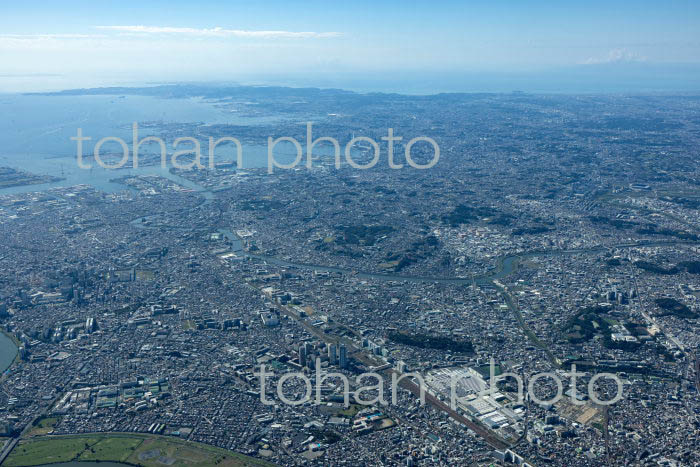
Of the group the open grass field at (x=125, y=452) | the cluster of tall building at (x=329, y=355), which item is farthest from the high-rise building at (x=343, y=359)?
the open grass field at (x=125, y=452)

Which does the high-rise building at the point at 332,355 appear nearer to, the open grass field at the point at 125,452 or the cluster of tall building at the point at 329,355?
the cluster of tall building at the point at 329,355

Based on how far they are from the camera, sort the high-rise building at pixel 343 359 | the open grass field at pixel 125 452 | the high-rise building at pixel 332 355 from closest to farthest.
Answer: the open grass field at pixel 125 452 < the high-rise building at pixel 343 359 < the high-rise building at pixel 332 355

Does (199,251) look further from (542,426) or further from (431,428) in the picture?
(542,426)

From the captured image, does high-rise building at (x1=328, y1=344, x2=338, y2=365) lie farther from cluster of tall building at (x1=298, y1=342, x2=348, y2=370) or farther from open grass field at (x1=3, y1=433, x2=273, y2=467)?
open grass field at (x1=3, y1=433, x2=273, y2=467)

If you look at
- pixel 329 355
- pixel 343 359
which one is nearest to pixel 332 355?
pixel 329 355

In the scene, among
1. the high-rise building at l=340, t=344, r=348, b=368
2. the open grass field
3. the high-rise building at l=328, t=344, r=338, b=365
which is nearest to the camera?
the open grass field

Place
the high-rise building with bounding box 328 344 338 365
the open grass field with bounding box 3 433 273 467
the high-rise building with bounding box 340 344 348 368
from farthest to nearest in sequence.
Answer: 1. the high-rise building with bounding box 328 344 338 365
2. the high-rise building with bounding box 340 344 348 368
3. the open grass field with bounding box 3 433 273 467

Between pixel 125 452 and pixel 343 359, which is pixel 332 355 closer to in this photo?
pixel 343 359

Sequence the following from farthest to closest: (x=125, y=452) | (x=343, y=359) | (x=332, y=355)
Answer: (x=332, y=355)
(x=343, y=359)
(x=125, y=452)

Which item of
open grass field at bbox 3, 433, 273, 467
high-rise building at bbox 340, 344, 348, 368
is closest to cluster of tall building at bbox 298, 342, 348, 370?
high-rise building at bbox 340, 344, 348, 368
